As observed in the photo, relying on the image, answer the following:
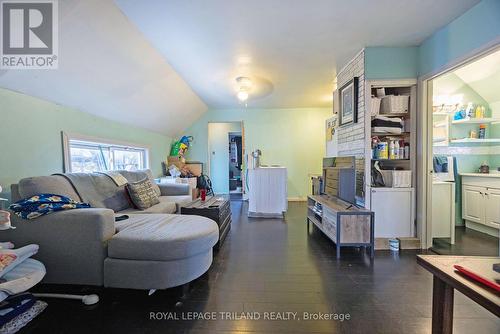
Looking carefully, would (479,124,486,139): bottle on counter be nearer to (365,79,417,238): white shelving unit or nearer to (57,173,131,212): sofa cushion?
(365,79,417,238): white shelving unit

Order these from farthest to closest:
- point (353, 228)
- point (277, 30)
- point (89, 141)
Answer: point (89, 141)
point (353, 228)
point (277, 30)

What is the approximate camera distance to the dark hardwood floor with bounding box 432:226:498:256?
2576 mm

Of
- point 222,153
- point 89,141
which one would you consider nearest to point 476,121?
point 89,141

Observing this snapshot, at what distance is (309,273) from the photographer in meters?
2.10

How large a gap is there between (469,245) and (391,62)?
2443 millimetres

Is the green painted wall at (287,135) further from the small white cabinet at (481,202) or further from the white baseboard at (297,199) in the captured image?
the small white cabinet at (481,202)

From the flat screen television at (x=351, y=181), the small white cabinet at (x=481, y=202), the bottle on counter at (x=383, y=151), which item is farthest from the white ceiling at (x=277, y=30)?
the small white cabinet at (x=481, y=202)

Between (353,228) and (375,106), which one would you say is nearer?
(353,228)

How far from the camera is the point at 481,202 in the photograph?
3.17m

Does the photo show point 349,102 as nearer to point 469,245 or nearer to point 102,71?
point 469,245

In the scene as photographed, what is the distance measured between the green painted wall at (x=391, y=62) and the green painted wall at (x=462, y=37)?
0.09m

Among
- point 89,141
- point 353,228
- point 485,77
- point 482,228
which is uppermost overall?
point 485,77

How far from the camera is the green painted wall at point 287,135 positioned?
596 cm

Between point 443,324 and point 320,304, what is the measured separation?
0.78m
